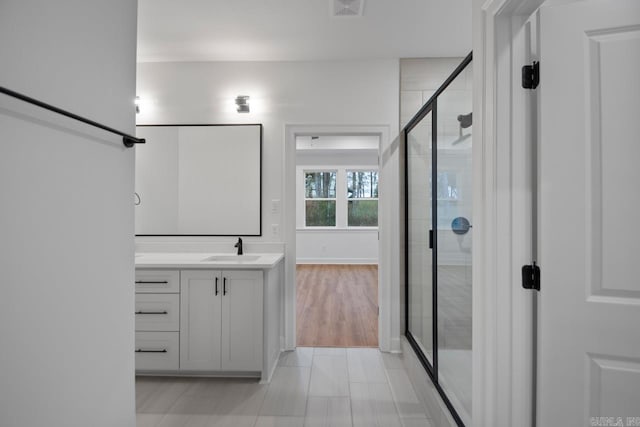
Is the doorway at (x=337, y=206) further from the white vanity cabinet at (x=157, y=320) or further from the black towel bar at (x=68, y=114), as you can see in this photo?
the black towel bar at (x=68, y=114)

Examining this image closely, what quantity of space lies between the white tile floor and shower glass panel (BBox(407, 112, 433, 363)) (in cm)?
37

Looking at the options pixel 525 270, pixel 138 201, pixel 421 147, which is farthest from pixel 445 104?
pixel 138 201

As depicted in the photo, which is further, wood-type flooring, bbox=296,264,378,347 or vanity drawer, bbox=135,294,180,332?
wood-type flooring, bbox=296,264,378,347

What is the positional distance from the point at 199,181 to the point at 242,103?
80 centimetres

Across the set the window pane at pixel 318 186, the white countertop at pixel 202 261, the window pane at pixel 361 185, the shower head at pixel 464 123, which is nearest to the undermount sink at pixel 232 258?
the white countertop at pixel 202 261

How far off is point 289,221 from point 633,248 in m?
2.40

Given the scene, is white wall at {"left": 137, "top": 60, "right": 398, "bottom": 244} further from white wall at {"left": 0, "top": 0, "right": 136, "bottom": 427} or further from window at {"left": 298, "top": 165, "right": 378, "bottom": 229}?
window at {"left": 298, "top": 165, "right": 378, "bottom": 229}

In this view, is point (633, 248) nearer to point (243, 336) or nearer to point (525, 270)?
point (525, 270)

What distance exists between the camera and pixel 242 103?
118 inches

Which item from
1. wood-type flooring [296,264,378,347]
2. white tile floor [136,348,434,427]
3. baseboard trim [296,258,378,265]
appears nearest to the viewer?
white tile floor [136,348,434,427]

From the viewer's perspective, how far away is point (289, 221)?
3078mm

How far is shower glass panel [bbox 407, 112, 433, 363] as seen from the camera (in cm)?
234

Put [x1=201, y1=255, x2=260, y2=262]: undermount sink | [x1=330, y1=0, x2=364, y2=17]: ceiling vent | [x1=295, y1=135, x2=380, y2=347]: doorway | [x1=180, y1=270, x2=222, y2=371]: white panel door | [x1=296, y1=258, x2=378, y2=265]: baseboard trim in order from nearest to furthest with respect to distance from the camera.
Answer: [x1=330, y1=0, x2=364, y2=17]: ceiling vent, [x1=180, y1=270, x2=222, y2=371]: white panel door, [x1=201, y1=255, x2=260, y2=262]: undermount sink, [x1=295, y1=135, x2=380, y2=347]: doorway, [x1=296, y1=258, x2=378, y2=265]: baseboard trim

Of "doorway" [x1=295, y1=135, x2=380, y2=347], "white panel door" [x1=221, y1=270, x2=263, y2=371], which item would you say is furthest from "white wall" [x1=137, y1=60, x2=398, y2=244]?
"doorway" [x1=295, y1=135, x2=380, y2=347]
